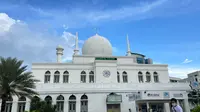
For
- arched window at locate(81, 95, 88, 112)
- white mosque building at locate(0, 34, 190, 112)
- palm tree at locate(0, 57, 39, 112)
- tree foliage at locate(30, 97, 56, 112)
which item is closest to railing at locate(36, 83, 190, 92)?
white mosque building at locate(0, 34, 190, 112)

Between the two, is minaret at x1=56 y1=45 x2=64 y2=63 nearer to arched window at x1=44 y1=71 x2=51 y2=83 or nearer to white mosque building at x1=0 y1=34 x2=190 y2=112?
white mosque building at x1=0 y1=34 x2=190 y2=112

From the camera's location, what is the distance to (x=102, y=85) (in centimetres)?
2527

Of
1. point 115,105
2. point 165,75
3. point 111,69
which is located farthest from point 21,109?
A: point 165,75

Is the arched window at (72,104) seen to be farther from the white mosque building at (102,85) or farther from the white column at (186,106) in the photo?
the white column at (186,106)

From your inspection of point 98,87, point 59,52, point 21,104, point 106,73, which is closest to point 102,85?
point 98,87

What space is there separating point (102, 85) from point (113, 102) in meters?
2.87

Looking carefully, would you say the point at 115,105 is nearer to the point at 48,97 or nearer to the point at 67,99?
the point at 67,99

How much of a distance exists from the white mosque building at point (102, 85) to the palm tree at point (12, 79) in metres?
5.05

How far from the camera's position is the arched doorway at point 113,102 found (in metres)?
24.1

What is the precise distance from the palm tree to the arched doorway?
424 inches

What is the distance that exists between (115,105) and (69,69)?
34.8ft

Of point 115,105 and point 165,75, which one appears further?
point 165,75

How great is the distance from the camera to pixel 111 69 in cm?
2939

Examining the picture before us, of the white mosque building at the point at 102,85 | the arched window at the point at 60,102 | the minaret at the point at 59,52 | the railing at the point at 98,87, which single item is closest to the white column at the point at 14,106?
the white mosque building at the point at 102,85
